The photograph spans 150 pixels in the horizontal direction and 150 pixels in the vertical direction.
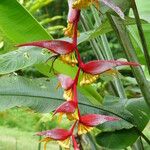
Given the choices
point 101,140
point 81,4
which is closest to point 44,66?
point 101,140

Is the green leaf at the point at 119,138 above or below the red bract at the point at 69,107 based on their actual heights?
below

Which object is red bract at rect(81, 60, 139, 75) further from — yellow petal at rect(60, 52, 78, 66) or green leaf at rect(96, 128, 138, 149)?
green leaf at rect(96, 128, 138, 149)

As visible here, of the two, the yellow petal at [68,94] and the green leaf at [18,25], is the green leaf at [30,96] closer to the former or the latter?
the green leaf at [18,25]

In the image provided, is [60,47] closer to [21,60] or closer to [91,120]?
[91,120]

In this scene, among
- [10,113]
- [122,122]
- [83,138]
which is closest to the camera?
[122,122]

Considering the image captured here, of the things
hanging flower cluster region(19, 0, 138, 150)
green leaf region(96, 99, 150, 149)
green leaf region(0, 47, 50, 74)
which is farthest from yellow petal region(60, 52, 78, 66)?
green leaf region(96, 99, 150, 149)

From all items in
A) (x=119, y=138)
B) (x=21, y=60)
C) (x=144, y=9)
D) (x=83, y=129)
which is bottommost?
(x=119, y=138)

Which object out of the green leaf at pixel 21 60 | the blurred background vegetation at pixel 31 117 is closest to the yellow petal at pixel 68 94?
the blurred background vegetation at pixel 31 117

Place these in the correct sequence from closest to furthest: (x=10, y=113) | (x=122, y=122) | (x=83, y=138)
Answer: (x=122, y=122)
(x=83, y=138)
(x=10, y=113)

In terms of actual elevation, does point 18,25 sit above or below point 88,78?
below

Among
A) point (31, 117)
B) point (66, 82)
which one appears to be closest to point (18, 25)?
point (66, 82)

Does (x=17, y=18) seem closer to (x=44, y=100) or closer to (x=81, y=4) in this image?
(x=44, y=100)
